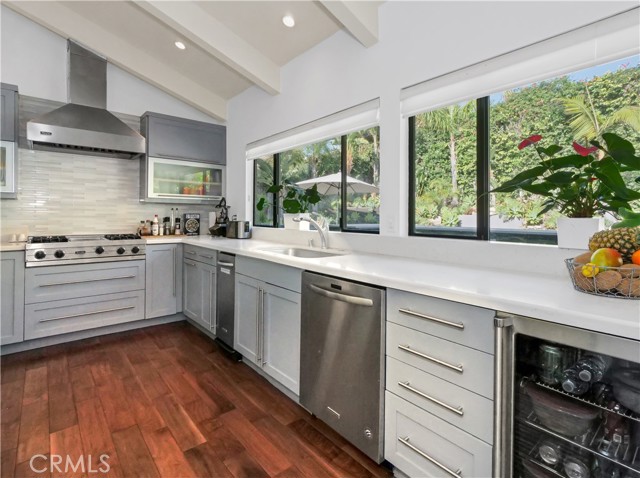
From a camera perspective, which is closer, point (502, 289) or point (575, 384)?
point (575, 384)

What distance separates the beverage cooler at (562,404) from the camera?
94 cm

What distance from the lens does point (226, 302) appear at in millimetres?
2758

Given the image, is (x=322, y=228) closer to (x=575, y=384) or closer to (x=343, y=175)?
(x=343, y=175)

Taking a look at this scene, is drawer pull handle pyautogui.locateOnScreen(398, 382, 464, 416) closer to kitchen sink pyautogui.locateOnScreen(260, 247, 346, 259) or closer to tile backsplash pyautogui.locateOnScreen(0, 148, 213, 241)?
kitchen sink pyautogui.locateOnScreen(260, 247, 346, 259)


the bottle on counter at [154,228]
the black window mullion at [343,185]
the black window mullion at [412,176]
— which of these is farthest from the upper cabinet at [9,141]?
the black window mullion at [412,176]

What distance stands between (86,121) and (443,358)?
3.72 metres

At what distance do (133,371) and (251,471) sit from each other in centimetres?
146

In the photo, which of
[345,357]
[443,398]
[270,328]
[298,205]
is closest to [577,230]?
[443,398]

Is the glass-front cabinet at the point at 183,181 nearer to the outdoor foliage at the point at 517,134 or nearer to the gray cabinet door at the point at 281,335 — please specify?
the gray cabinet door at the point at 281,335

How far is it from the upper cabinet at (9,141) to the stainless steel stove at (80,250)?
51 cm

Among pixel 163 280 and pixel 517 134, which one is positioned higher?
pixel 517 134

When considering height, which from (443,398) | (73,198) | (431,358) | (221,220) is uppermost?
(73,198)

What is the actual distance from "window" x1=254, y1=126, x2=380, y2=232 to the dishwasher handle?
92cm

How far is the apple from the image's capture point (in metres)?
1.04
